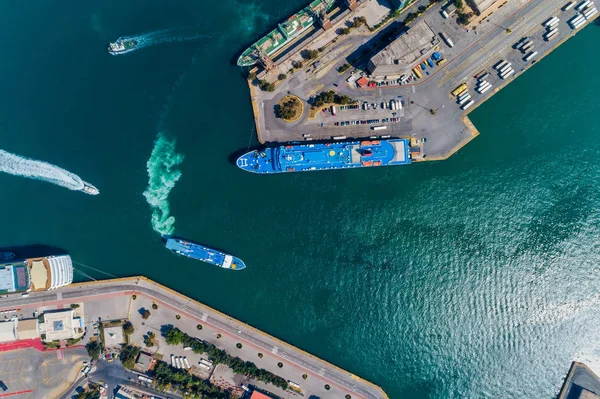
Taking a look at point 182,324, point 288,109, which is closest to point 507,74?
point 288,109

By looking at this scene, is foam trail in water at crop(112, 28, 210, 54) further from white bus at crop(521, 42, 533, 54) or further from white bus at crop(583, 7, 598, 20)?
white bus at crop(583, 7, 598, 20)

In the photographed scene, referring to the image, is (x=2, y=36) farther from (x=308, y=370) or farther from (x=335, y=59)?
(x=308, y=370)

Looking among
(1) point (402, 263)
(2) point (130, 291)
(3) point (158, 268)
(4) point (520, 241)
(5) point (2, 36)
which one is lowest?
(2) point (130, 291)

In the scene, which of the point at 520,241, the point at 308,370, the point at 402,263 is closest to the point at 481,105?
the point at 520,241

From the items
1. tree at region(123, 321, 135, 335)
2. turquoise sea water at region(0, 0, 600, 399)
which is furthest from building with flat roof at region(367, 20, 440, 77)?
tree at region(123, 321, 135, 335)

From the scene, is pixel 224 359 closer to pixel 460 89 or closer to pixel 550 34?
pixel 460 89

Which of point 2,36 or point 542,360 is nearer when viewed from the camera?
point 542,360

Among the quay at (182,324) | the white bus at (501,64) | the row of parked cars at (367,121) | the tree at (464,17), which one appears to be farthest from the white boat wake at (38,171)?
the white bus at (501,64)

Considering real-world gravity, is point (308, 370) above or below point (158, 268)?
below

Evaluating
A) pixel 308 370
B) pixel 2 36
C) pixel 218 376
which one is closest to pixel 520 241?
pixel 308 370
